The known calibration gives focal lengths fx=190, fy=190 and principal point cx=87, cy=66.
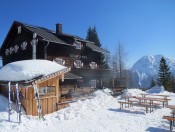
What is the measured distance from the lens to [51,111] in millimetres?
14961

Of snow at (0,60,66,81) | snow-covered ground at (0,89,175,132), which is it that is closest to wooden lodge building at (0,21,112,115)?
snow at (0,60,66,81)

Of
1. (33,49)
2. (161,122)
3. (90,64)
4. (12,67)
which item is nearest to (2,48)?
(33,49)

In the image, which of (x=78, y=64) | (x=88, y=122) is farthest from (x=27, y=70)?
(x=78, y=64)

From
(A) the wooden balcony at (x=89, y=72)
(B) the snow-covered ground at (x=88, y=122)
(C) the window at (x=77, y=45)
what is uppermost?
(C) the window at (x=77, y=45)

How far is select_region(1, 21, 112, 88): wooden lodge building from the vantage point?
23.4 m

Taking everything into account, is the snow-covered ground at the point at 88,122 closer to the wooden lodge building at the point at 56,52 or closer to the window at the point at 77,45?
the wooden lodge building at the point at 56,52

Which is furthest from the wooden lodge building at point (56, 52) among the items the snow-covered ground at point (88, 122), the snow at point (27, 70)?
the snow-covered ground at point (88, 122)

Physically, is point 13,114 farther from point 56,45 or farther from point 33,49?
point 56,45

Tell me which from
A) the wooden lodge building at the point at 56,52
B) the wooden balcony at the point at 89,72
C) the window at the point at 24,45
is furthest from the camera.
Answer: the wooden balcony at the point at 89,72

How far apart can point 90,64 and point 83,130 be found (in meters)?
21.1

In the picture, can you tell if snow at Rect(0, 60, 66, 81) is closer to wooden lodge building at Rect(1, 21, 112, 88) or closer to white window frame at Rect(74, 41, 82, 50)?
wooden lodge building at Rect(1, 21, 112, 88)

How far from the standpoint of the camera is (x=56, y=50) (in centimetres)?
2475

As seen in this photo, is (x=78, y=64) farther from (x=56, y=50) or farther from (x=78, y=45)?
(x=56, y=50)

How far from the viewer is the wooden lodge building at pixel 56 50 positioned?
76.6 feet
